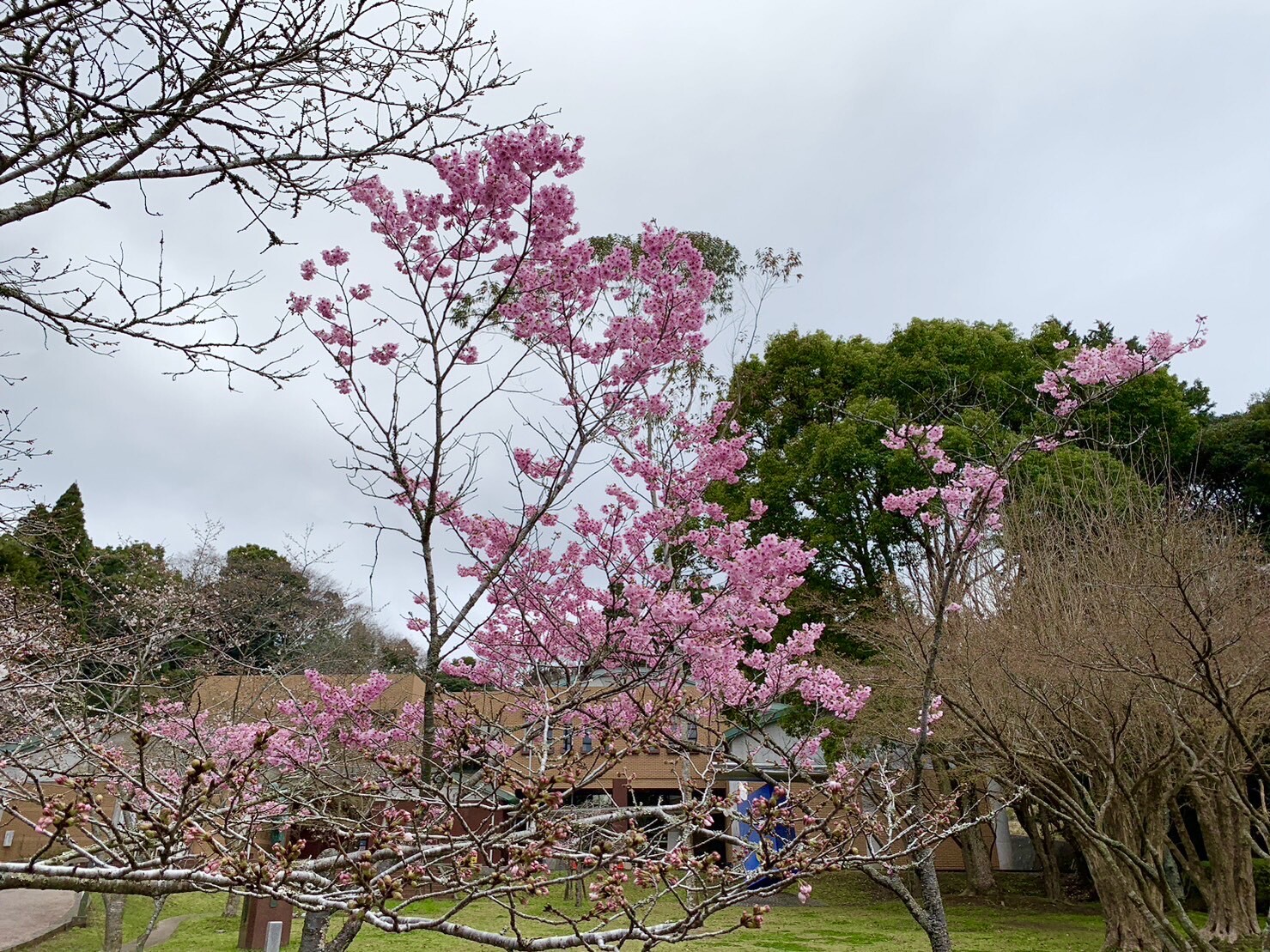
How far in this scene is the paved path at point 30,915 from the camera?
1214 cm

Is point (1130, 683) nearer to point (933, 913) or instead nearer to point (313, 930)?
point (933, 913)

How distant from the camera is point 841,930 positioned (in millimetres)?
12875

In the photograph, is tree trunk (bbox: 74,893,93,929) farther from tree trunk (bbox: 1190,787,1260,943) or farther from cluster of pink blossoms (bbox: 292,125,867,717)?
tree trunk (bbox: 1190,787,1260,943)

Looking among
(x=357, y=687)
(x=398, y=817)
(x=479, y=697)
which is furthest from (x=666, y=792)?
(x=398, y=817)

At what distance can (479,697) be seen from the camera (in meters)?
6.70

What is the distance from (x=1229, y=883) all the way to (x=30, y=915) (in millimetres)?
18059

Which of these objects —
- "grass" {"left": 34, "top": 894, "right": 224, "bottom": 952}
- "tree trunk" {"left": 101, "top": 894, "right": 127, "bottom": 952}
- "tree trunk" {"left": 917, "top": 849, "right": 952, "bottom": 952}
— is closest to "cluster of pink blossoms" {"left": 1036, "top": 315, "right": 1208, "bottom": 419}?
"tree trunk" {"left": 917, "top": 849, "right": 952, "bottom": 952}

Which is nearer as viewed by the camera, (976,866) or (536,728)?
(536,728)

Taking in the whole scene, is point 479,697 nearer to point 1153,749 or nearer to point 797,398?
point 1153,749

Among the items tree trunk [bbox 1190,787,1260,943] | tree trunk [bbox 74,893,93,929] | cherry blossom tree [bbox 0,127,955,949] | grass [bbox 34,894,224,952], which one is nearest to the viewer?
cherry blossom tree [bbox 0,127,955,949]

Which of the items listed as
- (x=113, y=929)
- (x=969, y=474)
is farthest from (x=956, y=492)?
(x=113, y=929)

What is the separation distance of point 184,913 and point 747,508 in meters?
12.5

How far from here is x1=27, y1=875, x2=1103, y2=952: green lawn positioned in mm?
11328

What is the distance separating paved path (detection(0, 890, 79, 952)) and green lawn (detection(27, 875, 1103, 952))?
0.37 metres
